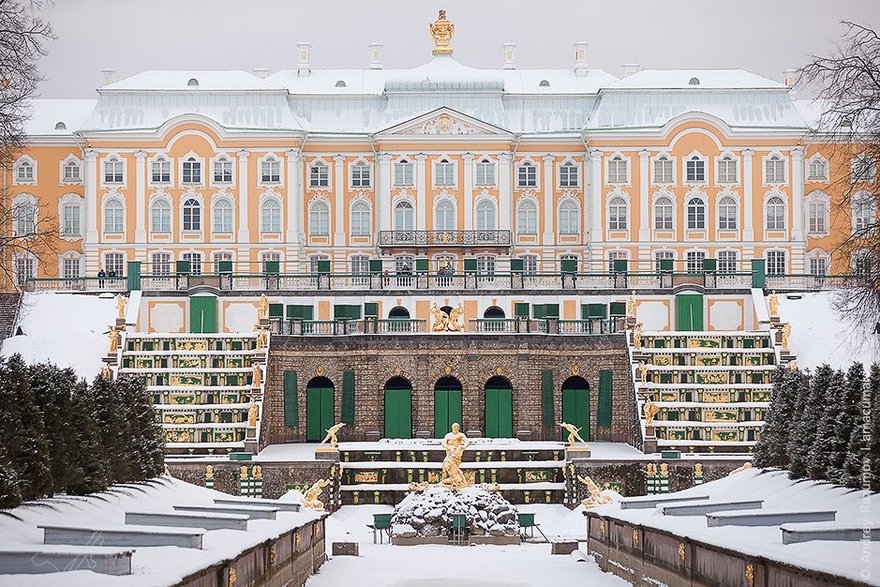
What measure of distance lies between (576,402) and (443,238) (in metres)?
28.7

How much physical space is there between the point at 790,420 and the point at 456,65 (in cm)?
6207

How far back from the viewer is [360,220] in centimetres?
9838

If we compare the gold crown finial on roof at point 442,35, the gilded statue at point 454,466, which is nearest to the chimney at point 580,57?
the gold crown finial on roof at point 442,35

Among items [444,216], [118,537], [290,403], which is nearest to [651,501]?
[118,537]

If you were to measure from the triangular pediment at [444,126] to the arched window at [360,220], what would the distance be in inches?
171

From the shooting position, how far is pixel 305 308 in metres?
74.7

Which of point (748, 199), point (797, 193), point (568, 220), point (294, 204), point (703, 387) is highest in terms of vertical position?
point (797, 193)

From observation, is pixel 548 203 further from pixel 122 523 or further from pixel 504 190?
pixel 122 523

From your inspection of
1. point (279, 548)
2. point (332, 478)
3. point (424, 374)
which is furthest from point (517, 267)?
point (279, 548)

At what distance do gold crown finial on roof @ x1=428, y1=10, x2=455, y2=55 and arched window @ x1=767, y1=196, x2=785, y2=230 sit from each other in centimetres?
1978

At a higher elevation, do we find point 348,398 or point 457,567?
point 348,398

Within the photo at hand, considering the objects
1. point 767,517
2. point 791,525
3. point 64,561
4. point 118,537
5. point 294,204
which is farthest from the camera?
point 294,204

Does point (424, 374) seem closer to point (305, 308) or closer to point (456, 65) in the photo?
point (305, 308)

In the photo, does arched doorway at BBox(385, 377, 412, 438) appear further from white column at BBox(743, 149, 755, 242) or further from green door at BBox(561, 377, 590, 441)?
white column at BBox(743, 149, 755, 242)
